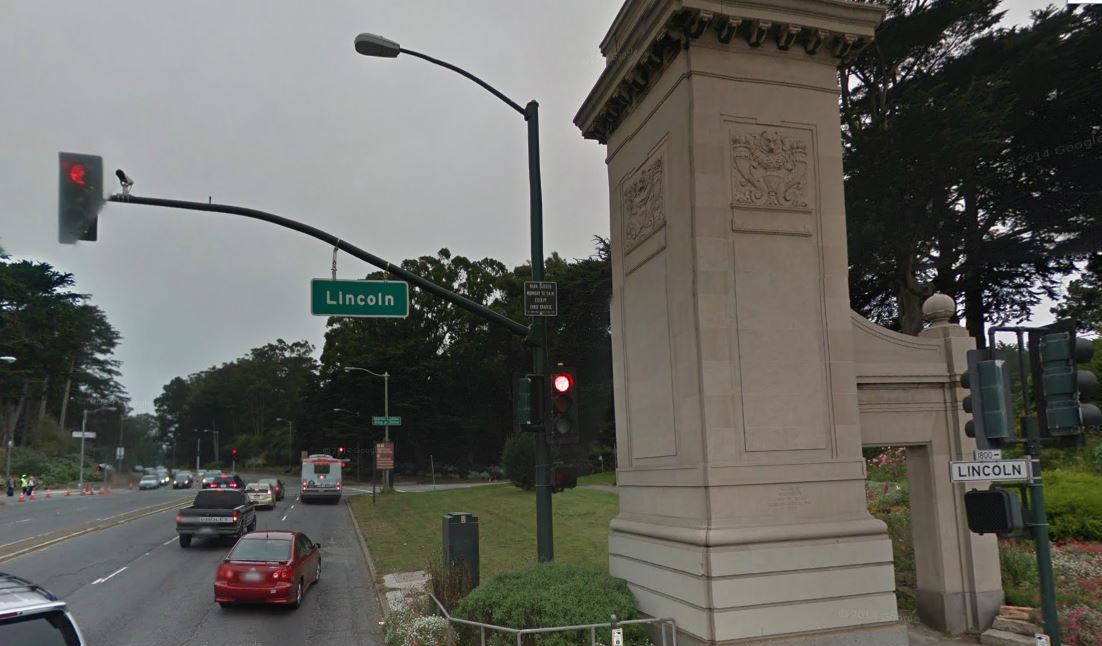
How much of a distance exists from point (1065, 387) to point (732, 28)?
246 inches

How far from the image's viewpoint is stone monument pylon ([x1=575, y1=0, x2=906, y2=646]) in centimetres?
1009

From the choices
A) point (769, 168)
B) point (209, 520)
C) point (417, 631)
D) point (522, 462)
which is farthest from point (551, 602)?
point (522, 462)

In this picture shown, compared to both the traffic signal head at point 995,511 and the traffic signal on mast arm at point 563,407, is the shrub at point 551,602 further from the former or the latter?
the traffic signal head at point 995,511

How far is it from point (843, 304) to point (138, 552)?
23.5 meters

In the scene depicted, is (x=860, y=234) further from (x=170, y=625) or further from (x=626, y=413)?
(x=170, y=625)

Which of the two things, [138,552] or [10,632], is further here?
[138,552]

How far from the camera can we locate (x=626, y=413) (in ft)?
41.5

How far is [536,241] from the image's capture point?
12.7 m

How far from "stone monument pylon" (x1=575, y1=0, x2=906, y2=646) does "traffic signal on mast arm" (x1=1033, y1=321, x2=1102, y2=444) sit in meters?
3.77

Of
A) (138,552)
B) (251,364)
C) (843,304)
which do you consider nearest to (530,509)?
(138,552)

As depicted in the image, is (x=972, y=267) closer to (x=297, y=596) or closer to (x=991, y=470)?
(x=991, y=470)

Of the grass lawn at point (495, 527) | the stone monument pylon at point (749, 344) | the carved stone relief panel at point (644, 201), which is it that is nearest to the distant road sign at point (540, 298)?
the stone monument pylon at point (749, 344)

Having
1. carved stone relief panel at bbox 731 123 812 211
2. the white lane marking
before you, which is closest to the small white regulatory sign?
carved stone relief panel at bbox 731 123 812 211

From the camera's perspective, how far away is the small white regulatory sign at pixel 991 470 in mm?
7344
